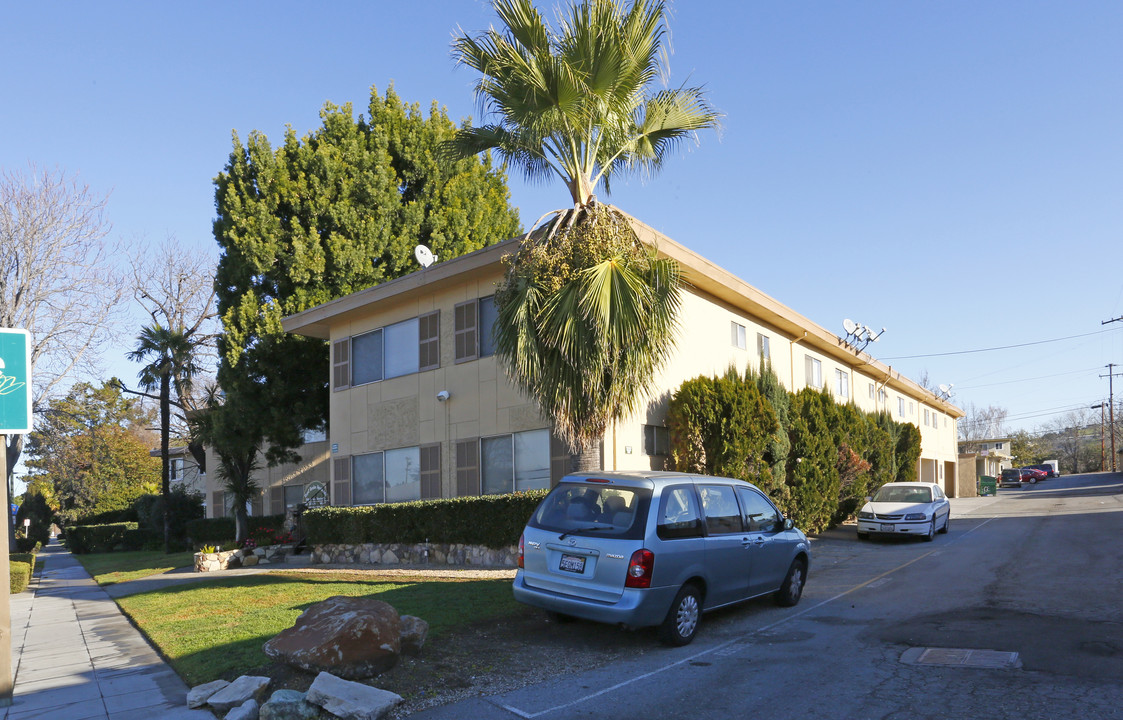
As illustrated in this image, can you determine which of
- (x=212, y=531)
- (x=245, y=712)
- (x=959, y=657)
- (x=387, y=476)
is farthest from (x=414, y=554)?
(x=212, y=531)

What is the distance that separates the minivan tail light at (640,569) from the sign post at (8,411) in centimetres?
552

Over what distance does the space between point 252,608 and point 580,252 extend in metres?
6.93

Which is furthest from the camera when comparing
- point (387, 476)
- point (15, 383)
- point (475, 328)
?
point (387, 476)

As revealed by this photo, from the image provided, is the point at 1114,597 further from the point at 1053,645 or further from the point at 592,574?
the point at 592,574

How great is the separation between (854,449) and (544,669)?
18029 mm

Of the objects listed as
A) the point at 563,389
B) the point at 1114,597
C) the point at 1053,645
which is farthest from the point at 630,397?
the point at 1114,597

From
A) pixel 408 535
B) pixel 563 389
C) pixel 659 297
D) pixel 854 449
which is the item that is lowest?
pixel 408 535

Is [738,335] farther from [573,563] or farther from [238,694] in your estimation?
[238,694]

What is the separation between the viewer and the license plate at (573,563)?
7895mm

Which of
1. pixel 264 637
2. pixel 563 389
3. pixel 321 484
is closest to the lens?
pixel 264 637

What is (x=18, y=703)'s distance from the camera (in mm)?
7027

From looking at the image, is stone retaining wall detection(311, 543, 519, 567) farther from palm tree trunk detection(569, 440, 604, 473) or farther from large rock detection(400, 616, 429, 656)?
large rock detection(400, 616, 429, 656)

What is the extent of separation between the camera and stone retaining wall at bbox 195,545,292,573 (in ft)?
65.5

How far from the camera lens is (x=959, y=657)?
7.27 meters
